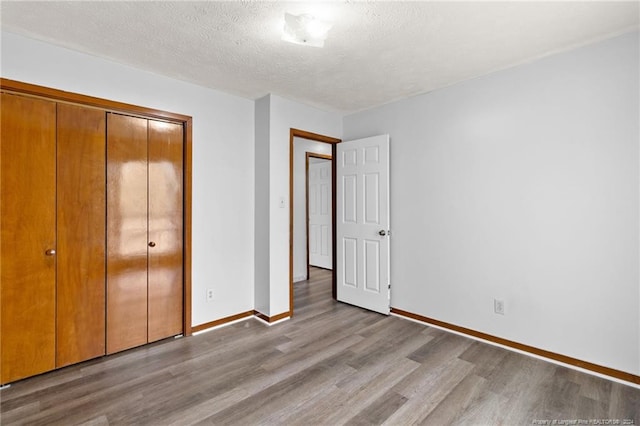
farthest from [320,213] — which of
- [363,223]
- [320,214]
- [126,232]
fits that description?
[126,232]

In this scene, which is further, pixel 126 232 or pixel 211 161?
pixel 211 161

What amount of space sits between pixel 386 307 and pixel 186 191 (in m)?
2.44

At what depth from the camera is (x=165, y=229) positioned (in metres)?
2.87

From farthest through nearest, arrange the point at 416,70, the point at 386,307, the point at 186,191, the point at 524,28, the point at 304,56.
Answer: the point at 386,307 < the point at 186,191 < the point at 416,70 < the point at 304,56 < the point at 524,28

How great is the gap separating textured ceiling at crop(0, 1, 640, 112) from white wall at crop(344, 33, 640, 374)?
0.32 m

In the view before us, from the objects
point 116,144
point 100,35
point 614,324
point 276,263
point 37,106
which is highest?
point 100,35

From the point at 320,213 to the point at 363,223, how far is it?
8.13 feet

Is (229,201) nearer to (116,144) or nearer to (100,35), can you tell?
(116,144)

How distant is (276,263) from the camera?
3.36 metres

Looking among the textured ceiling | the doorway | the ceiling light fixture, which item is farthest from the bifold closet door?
the doorway

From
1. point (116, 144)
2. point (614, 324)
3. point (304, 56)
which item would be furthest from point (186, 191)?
point (614, 324)

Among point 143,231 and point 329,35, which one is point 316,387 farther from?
point 329,35

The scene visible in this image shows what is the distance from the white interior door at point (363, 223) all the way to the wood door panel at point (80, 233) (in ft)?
8.24

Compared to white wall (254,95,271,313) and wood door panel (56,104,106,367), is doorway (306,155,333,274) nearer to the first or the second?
white wall (254,95,271,313)
